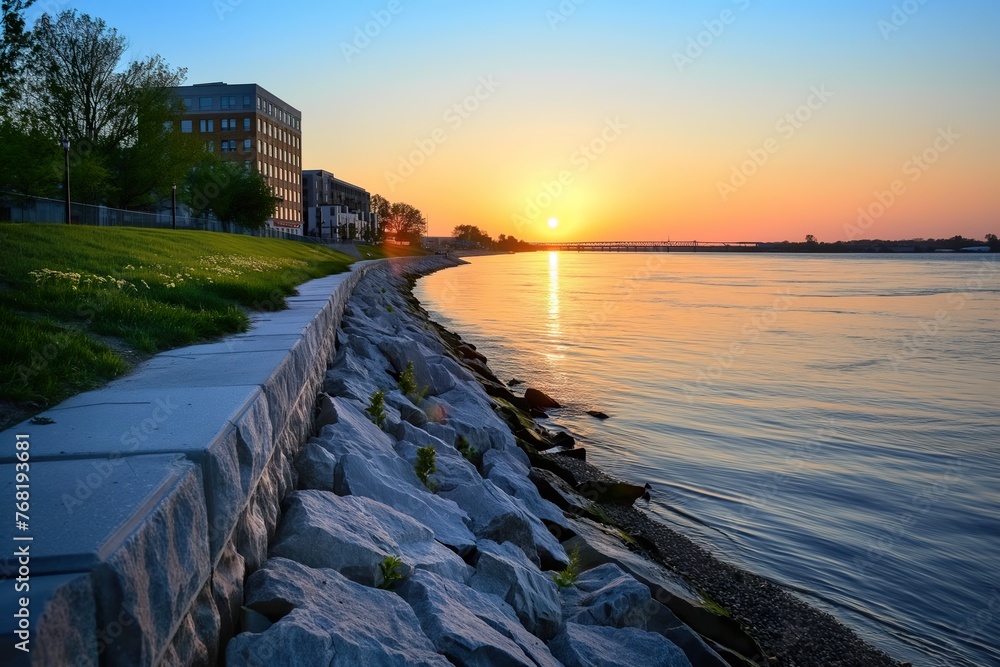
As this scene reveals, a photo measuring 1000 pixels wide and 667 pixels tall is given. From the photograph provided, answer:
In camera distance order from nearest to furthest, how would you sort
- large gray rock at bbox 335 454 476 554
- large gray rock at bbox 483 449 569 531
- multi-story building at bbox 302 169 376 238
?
1. large gray rock at bbox 335 454 476 554
2. large gray rock at bbox 483 449 569 531
3. multi-story building at bbox 302 169 376 238

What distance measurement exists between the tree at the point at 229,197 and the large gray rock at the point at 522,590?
53.4m

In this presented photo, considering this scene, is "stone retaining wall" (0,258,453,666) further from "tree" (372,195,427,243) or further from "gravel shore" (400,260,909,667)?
"tree" (372,195,427,243)

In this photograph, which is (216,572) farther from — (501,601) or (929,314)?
(929,314)

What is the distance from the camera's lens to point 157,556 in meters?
Answer: 2.07

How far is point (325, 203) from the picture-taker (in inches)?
4884

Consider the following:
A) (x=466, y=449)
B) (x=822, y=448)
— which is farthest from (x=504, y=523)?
(x=822, y=448)

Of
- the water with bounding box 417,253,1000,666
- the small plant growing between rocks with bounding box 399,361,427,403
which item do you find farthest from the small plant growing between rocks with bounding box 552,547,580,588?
the small plant growing between rocks with bounding box 399,361,427,403

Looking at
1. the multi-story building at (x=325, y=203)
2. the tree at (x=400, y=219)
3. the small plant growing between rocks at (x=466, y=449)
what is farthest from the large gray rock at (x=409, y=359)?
the tree at (x=400, y=219)

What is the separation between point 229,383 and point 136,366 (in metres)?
1.39

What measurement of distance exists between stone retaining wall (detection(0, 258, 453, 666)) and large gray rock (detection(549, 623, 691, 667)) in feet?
5.30

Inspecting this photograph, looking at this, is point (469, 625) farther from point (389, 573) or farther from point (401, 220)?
point (401, 220)

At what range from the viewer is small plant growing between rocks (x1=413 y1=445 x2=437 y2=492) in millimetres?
5816

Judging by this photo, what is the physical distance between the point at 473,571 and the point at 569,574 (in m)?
1.04

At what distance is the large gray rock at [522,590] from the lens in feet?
13.4
